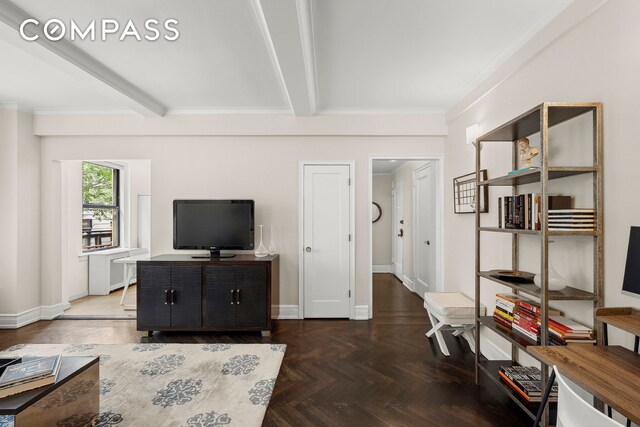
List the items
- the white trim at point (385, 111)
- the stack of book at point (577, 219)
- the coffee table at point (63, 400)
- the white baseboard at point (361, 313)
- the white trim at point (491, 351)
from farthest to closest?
the white baseboard at point (361, 313) < the white trim at point (385, 111) < the white trim at point (491, 351) < the stack of book at point (577, 219) < the coffee table at point (63, 400)

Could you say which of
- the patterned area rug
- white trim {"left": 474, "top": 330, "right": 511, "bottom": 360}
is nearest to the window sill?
the patterned area rug

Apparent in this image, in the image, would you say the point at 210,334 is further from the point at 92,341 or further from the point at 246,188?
the point at 246,188

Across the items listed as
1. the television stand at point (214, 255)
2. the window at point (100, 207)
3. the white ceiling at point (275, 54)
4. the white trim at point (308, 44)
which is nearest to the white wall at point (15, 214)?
the white ceiling at point (275, 54)

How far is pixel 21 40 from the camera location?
2203 millimetres

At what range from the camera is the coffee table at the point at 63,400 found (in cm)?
154

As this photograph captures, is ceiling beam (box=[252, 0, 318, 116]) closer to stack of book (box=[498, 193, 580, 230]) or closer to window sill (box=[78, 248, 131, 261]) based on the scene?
stack of book (box=[498, 193, 580, 230])

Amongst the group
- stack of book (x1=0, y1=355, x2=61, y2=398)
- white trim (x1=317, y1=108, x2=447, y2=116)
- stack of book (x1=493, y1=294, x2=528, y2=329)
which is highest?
white trim (x1=317, y1=108, x2=447, y2=116)

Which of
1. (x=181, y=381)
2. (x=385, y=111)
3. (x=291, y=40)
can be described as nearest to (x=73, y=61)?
(x=291, y=40)

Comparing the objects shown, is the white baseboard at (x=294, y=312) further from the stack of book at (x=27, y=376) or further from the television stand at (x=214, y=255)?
the stack of book at (x=27, y=376)

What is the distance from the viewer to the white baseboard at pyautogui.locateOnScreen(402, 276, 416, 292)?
554 centimetres

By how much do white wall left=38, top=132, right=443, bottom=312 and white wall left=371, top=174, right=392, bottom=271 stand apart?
3.50 metres

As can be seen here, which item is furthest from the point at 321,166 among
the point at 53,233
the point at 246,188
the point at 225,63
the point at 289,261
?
the point at 53,233

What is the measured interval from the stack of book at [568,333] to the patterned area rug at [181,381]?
189 centimetres

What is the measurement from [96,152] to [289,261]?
9.54 feet
